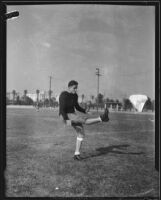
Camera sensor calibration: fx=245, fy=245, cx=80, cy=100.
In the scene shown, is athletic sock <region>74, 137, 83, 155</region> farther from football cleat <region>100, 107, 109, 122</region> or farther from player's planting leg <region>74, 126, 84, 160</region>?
football cleat <region>100, 107, 109, 122</region>

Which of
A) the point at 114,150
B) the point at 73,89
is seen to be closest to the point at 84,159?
the point at 114,150

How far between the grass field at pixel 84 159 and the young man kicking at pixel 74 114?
9cm

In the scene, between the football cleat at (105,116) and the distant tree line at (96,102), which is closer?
the distant tree line at (96,102)

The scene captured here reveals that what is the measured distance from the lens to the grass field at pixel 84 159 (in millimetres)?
3588

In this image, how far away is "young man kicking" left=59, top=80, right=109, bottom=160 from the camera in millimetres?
3875

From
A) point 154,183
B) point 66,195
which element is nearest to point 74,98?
point 66,195

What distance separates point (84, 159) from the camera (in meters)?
3.86

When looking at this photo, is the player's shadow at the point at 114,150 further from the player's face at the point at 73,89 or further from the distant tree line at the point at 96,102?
the player's face at the point at 73,89

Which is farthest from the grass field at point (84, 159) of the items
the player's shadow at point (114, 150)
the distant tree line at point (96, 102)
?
the distant tree line at point (96, 102)

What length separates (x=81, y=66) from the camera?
3.86 meters

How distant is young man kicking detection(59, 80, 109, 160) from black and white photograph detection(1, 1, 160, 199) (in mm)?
16

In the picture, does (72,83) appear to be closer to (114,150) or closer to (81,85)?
(81,85)

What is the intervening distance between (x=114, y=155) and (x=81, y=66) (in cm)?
151

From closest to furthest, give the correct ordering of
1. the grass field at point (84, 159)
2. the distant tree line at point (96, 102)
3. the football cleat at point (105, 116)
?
the grass field at point (84, 159) < the distant tree line at point (96, 102) < the football cleat at point (105, 116)
